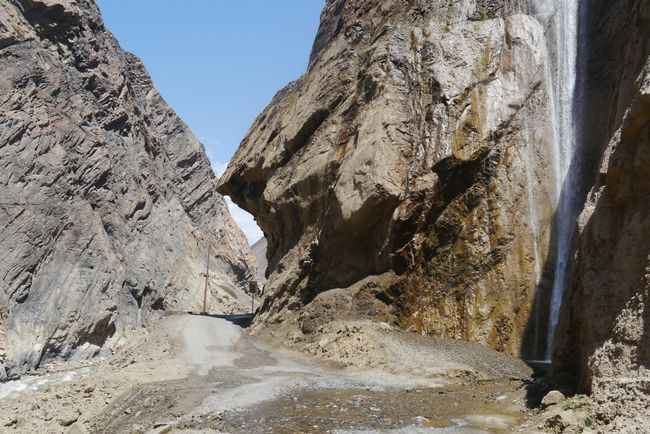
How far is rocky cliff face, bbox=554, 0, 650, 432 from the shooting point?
9711 mm

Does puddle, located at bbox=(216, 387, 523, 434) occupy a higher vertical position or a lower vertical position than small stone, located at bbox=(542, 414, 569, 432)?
lower

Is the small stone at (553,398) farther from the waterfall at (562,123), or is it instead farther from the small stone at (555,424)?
the waterfall at (562,123)

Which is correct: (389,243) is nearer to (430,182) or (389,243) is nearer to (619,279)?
(430,182)

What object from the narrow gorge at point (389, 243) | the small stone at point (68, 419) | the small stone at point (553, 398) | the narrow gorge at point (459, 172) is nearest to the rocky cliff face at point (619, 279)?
the narrow gorge at point (389, 243)

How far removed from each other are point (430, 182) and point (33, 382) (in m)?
19.3

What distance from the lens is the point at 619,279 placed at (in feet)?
36.4

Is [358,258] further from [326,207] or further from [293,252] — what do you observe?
[293,252]

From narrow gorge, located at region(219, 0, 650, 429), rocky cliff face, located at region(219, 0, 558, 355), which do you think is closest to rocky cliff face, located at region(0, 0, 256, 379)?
rocky cliff face, located at region(219, 0, 558, 355)

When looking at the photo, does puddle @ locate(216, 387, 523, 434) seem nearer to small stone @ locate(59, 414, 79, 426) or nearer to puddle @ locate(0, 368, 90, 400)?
small stone @ locate(59, 414, 79, 426)

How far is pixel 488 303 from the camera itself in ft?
68.9

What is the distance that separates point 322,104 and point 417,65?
6.56 m

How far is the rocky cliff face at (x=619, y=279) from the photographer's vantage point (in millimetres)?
9711

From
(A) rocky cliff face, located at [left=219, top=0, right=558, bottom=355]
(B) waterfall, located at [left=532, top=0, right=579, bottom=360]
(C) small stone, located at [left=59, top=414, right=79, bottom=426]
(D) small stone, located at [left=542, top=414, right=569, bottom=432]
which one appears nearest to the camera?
(D) small stone, located at [left=542, top=414, right=569, bottom=432]

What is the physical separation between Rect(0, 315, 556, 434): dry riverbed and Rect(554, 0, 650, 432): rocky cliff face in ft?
5.38
